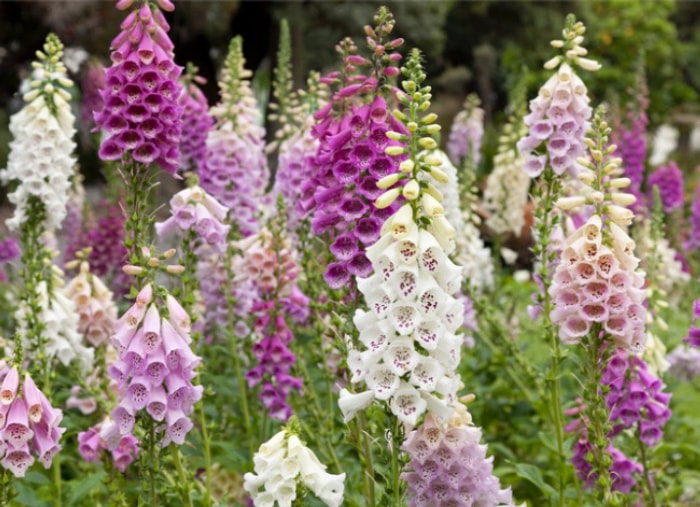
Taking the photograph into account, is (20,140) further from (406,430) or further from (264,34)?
(264,34)

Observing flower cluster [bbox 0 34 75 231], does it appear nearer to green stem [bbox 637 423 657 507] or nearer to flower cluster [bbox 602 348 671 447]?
flower cluster [bbox 602 348 671 447]

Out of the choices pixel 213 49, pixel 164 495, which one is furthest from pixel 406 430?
pixel 213 49

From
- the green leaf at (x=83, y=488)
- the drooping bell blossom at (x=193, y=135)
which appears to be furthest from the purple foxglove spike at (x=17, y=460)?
the drooping bell blossom at (x=193, y=135)

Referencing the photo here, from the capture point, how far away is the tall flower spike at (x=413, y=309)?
2641 millimetres

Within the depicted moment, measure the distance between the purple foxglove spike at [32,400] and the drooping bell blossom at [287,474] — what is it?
80 centimetres

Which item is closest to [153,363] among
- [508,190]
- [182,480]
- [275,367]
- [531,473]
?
[182,480]

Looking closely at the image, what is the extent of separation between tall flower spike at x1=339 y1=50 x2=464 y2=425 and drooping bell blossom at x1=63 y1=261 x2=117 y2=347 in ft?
8.48

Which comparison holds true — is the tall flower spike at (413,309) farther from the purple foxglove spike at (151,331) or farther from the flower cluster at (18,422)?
the flower cluster at (18,422)

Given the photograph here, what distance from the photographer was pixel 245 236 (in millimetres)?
5840

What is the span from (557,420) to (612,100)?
4.80 metres

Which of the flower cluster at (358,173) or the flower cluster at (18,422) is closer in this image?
the flower cluster at (18,422)

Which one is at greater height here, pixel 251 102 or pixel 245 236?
pixel 251 102

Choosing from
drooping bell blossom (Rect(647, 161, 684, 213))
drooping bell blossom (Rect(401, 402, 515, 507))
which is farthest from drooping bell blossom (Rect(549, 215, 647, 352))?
drooping bell blossom (Rect(647, 161, 684, 213))

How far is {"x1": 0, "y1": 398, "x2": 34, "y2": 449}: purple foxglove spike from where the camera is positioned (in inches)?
124
